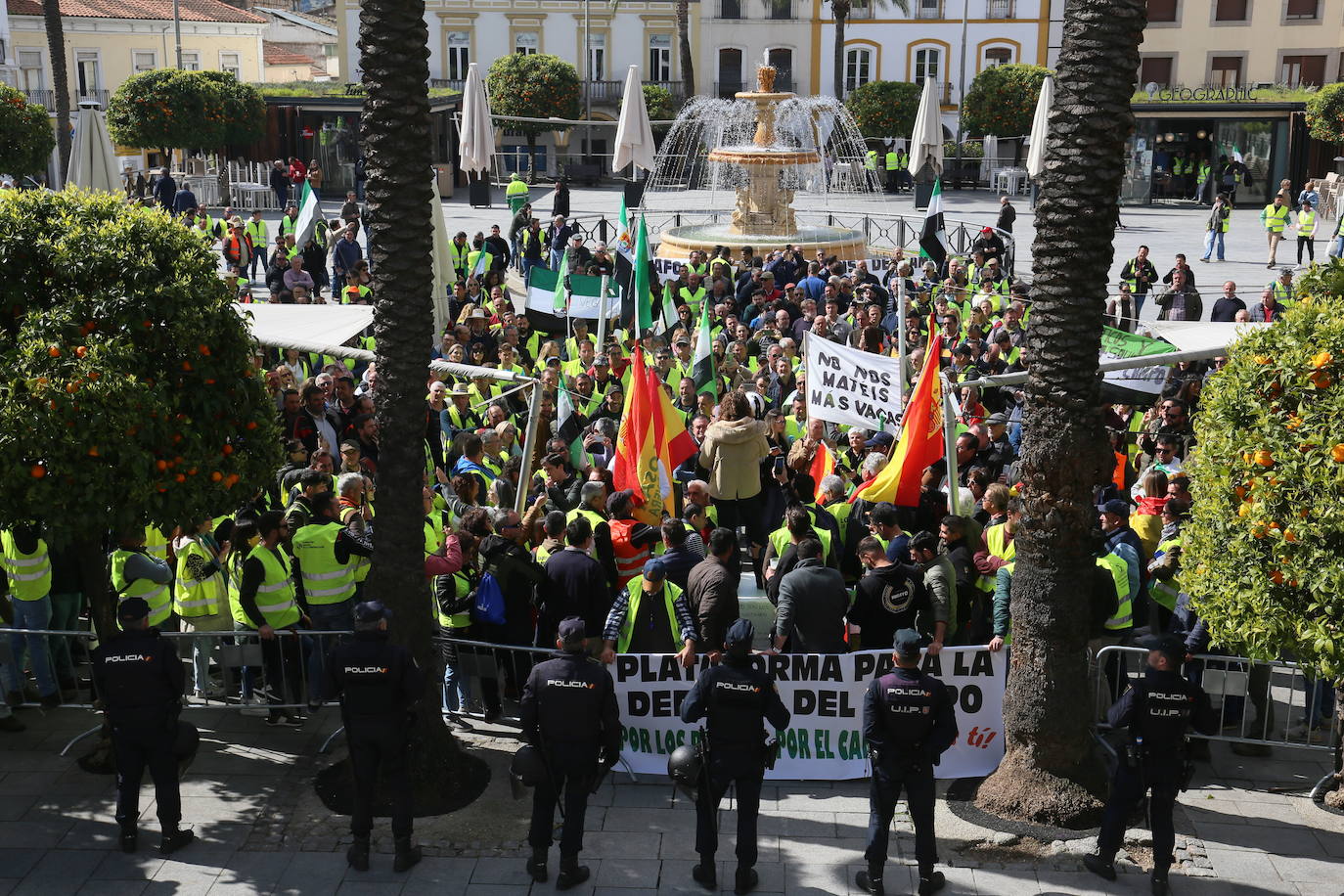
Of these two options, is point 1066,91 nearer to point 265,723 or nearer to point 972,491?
point 972,491

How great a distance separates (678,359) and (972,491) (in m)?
5.19

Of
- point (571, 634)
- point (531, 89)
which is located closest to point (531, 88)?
point (531, 89)

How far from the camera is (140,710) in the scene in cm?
763

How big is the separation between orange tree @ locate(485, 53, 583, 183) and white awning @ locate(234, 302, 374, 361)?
34.7 metres

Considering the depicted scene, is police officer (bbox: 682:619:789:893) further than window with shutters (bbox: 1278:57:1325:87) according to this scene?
No

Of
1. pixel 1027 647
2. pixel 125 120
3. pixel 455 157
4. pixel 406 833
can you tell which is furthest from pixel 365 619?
pixel 455 157

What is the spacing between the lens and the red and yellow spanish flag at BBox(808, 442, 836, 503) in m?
11.4

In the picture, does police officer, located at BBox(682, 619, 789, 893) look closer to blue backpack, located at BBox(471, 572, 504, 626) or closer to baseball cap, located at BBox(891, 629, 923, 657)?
baseball cap, located at BBox(891, 629, 923, 657)

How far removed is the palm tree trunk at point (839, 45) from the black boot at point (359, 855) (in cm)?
4641

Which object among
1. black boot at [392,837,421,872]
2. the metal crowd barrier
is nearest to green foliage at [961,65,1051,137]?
the metal crowd barrier

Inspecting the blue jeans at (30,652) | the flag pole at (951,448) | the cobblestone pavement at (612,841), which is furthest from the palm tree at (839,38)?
the blue jeans at (30,652)

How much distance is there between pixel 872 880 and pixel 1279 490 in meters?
2.96

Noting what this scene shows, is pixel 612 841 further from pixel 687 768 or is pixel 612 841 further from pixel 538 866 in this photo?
pixel 687 768

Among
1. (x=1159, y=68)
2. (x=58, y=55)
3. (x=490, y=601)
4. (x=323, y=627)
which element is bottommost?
(x=323, y=627)
